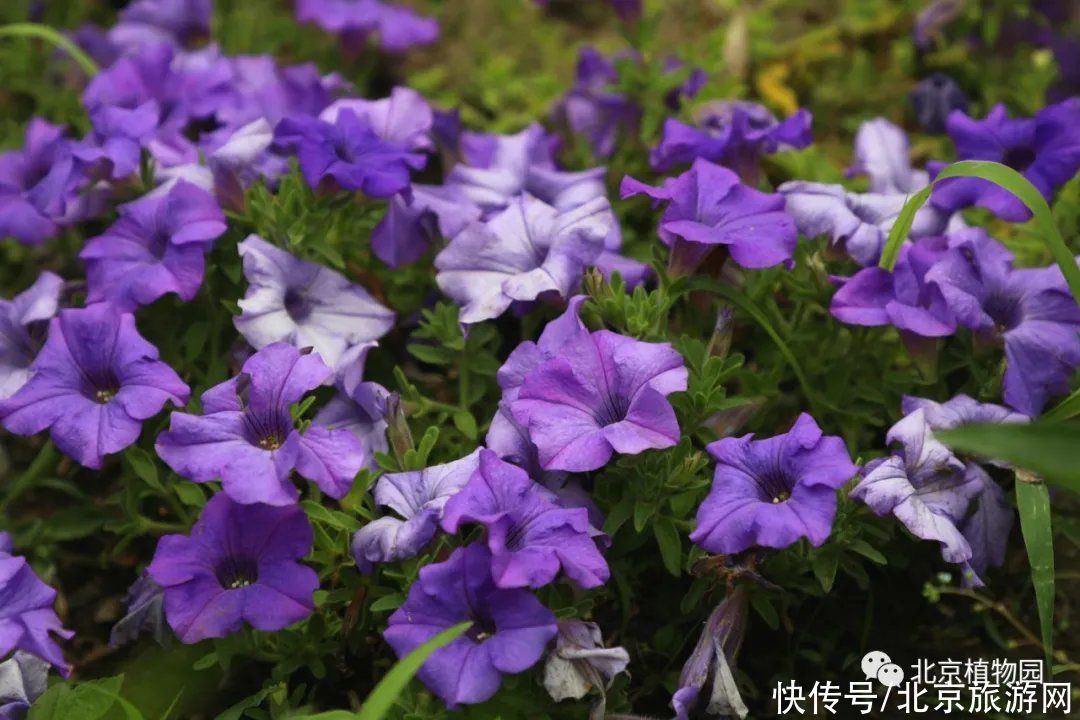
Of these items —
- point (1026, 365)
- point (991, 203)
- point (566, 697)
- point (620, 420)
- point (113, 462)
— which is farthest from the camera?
point (113, 462)

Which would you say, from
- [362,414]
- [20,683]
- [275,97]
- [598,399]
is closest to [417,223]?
[362,414]

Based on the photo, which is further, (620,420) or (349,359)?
(349,359)

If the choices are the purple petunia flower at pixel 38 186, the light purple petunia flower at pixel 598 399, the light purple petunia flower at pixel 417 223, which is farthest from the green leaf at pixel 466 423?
the purple petunia flower at pixel 38 186

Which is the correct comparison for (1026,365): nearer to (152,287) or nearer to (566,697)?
(566,697)

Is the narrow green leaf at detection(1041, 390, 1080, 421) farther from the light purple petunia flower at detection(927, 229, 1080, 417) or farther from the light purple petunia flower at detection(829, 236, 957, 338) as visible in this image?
the light purple petunia flower at detection(829, 236, 957, 338)

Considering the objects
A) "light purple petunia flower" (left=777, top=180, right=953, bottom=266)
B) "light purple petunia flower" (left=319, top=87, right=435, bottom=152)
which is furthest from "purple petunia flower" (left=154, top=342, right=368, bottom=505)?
"light purple petunia flower" (left=777, top=180, right=953, bottom=266)

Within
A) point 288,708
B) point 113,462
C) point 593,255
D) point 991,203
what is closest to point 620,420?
point 593,255
